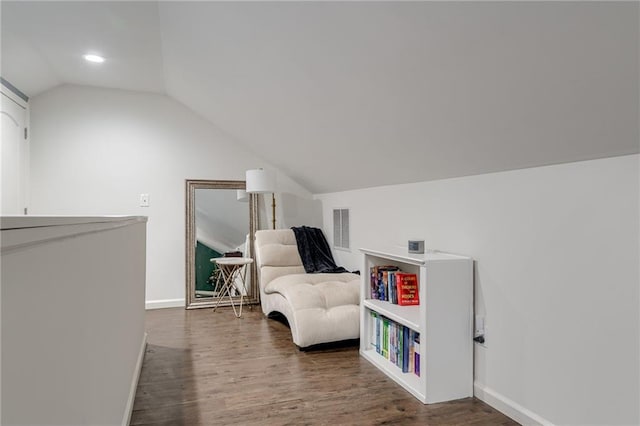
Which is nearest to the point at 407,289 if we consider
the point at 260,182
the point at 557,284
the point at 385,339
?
the point at 385,339

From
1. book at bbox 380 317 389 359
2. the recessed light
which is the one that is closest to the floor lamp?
the recessed light

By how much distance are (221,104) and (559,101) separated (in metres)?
2.91

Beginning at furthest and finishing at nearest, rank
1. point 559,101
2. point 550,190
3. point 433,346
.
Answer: point 433,346, point 550,190, point 559,101

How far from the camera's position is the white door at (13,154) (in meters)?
3.37

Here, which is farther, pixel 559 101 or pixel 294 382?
pixel 294 382

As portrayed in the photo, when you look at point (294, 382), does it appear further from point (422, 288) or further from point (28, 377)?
point (28, 377)

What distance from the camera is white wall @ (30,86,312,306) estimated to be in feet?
13.1

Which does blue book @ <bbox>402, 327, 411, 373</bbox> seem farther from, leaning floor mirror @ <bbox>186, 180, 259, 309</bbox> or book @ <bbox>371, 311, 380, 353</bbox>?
leaning floor mirror @ <bbox>186, 180, 259, 309</bbox>

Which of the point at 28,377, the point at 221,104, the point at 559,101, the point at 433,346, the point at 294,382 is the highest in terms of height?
the point at 221,104

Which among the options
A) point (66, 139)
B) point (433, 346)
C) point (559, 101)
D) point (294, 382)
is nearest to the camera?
point (559, 101)

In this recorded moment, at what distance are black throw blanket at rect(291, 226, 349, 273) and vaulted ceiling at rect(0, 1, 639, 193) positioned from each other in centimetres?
88

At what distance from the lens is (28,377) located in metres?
0.61

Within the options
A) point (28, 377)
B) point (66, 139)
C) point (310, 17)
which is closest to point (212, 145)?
point (66, 139)

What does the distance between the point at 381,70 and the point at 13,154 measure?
3.49 metres
